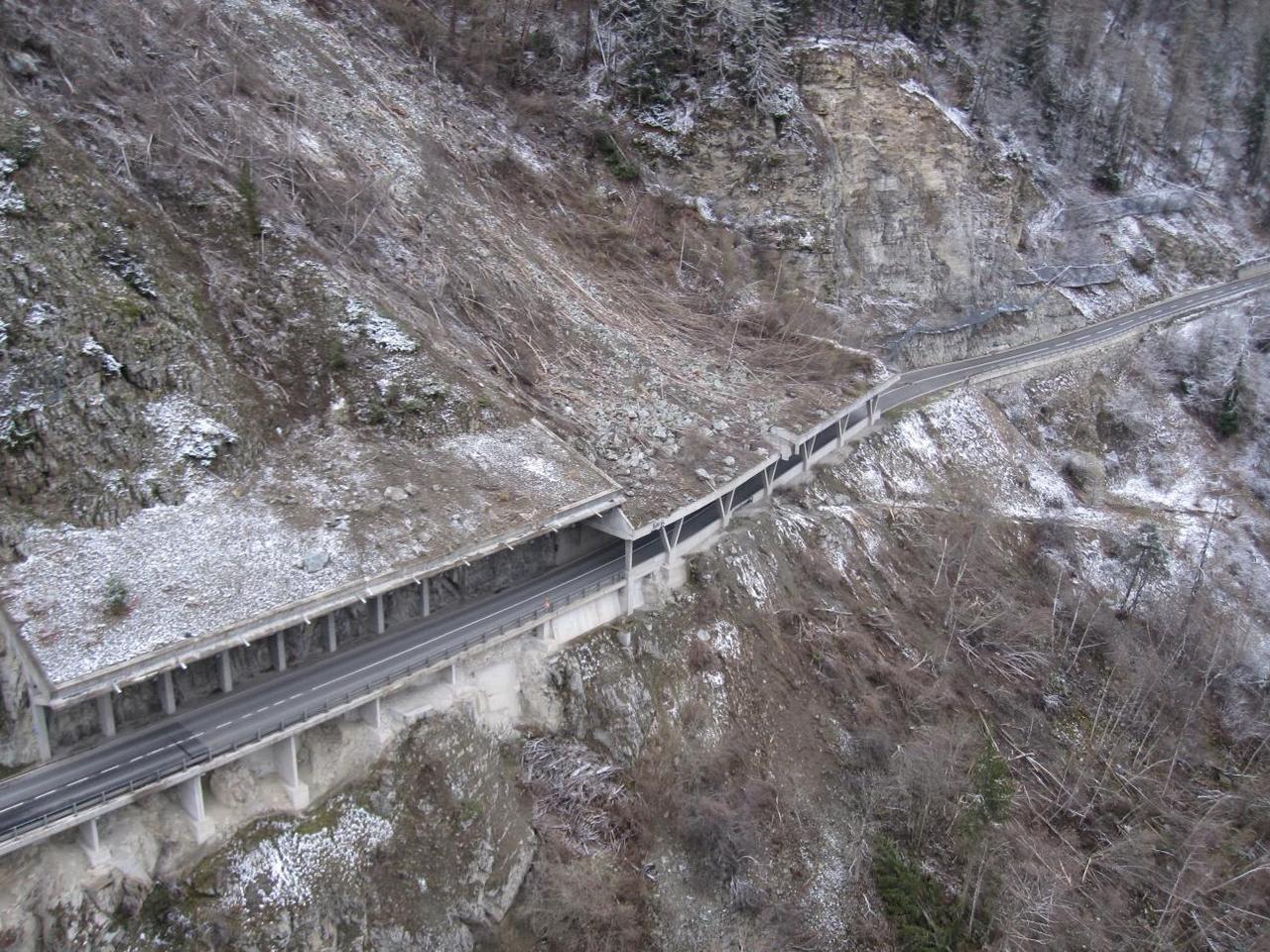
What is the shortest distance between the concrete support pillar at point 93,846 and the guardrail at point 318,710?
2.17 ft

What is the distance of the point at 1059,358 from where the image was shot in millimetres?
52562

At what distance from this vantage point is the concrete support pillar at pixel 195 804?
20328 millimetres

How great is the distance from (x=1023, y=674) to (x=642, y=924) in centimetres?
1942

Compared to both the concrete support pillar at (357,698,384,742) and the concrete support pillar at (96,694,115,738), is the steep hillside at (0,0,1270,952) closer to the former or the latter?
the concrete support pillar at (357,698,384,742)

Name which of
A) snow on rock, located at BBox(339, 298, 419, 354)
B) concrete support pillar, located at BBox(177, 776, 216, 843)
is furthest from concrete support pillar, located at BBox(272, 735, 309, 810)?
snow on rock, located at BBox(339, 298, 419, 354)

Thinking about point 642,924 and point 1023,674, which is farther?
point 1023,674

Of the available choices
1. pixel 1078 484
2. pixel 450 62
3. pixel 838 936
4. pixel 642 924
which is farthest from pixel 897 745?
pixel 450 62

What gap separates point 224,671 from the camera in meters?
22.5

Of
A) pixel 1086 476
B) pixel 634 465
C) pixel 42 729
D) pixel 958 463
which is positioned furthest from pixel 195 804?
pixel 1086 476

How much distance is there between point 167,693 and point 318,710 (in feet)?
11.6

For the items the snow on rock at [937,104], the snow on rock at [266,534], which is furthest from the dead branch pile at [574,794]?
the snow on rock at [937,104]

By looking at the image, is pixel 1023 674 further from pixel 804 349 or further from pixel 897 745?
pixel 804 349

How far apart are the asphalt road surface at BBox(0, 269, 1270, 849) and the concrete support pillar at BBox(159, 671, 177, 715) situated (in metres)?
0.26

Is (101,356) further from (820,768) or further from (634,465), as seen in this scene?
(820,768)
